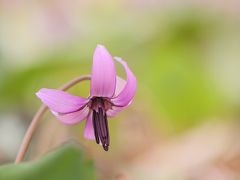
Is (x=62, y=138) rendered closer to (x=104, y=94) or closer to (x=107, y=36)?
(x=107, y=36)

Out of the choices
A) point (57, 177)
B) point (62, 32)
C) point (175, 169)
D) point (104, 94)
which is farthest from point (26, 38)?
point (57, 177)

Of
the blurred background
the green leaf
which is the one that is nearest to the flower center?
the green leaf

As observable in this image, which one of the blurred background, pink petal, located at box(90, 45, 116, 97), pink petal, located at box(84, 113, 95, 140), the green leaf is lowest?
the green leaf

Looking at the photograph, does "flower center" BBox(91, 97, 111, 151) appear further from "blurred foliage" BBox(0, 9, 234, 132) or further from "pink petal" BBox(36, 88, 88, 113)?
"blurred foliage" BBox(0, 9, 234, 132)

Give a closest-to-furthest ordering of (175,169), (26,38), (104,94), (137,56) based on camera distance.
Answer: (104,94) → (175,169) → (137,56) → (26,38)

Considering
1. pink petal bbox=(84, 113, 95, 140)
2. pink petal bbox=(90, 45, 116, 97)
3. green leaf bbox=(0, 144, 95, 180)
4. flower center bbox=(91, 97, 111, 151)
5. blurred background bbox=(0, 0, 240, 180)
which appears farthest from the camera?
blurred background bbox=(0, 0, 240, 180)

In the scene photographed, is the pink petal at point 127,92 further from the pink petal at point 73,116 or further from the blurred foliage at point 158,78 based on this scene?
the blurred foliage at point 158,78
